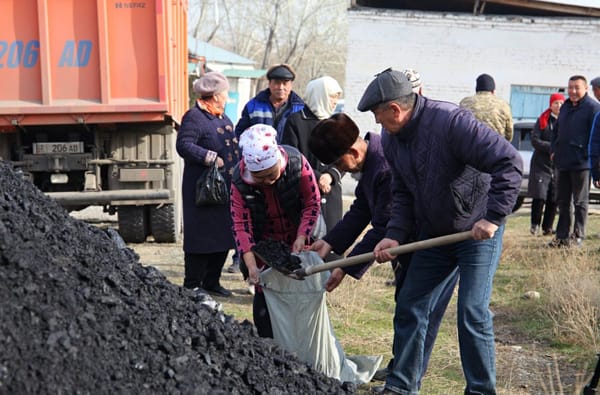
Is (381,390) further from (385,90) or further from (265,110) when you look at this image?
(265,110)

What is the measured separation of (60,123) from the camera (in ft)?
25.8

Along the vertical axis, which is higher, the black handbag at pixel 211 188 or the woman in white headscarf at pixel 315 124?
the woman in white headscarf at pixel 315 124

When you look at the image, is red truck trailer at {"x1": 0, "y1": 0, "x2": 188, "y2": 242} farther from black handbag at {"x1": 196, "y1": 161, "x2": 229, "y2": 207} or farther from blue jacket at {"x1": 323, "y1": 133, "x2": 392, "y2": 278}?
blue jacket at {"x1": 323, "y1": 133, "x2": 392, "y2": 278}

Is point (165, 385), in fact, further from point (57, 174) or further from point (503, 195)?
point (57, 174)

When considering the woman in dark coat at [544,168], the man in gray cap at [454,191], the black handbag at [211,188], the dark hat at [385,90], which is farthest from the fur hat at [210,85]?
the woman in dark coat at [544,168]

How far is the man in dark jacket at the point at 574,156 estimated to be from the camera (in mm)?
7992

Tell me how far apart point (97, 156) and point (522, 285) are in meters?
4.78

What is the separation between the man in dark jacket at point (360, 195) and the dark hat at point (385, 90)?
315 millimetres

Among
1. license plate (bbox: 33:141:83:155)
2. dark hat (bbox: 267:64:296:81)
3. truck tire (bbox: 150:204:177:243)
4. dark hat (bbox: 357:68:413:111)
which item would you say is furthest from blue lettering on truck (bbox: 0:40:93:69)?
dark hat (bbox: 357:68:413:111)

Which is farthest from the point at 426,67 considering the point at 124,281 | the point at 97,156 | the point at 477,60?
the point at 124,281

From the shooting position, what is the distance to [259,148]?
12.3ft

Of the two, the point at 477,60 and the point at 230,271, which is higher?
the point at 477,60

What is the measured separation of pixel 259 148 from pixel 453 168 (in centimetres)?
101

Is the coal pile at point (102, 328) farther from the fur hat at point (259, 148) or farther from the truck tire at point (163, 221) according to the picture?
the truck tire at point (163, 221)
